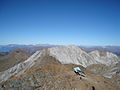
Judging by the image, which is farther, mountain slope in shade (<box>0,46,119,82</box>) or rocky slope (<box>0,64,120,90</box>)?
mountain slope in shade (<box>0,46,119,82</box>)

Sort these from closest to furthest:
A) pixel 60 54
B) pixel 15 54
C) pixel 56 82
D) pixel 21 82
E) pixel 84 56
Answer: pixel 56 82, pixel 21 82, pixel 60 54, pixel 84 56, pixel 15 54

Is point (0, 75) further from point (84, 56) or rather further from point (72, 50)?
point (84, 56)

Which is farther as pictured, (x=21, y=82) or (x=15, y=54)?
(x=15, y=54)

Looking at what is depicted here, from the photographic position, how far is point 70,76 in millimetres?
38781

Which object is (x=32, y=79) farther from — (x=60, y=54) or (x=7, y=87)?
(x=60, y=54)

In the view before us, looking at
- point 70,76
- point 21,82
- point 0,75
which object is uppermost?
point 70,76

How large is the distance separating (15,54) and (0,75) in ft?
344

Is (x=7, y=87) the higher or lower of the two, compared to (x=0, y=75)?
higher

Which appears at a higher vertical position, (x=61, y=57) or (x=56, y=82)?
(x=56, y=82)

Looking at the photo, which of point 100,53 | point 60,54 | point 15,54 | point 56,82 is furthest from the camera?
point 15,54

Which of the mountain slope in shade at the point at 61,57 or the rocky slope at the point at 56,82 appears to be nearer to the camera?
the rocky slope at the point at 56,82

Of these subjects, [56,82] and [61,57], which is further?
[61,57]

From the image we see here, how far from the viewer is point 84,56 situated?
399 feet

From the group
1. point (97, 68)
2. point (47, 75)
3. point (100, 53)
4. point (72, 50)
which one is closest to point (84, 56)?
point (72, 50)
